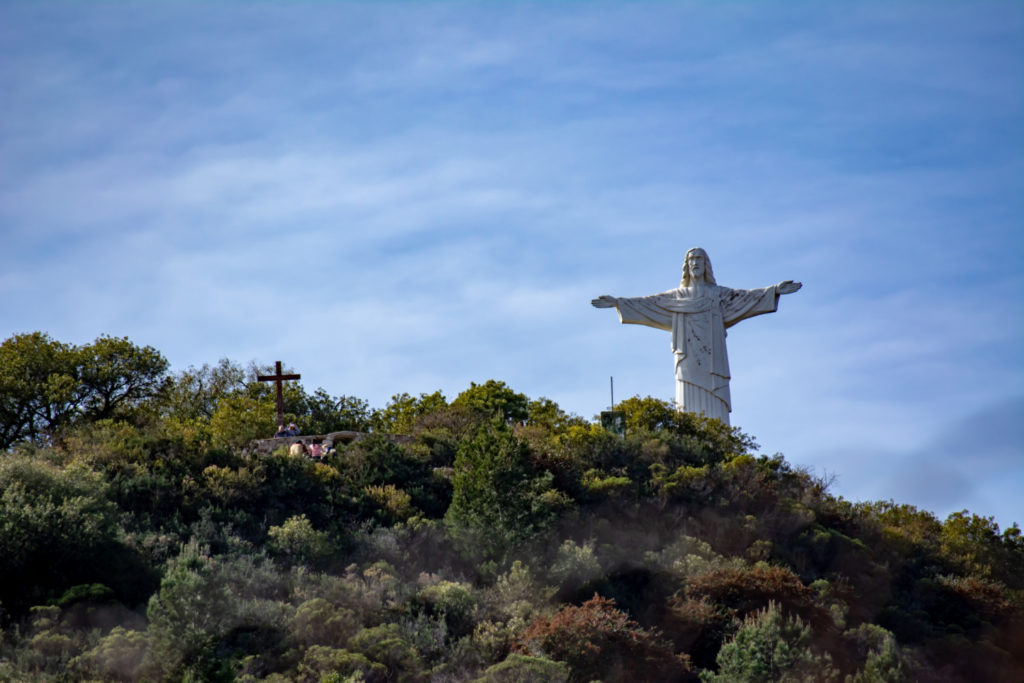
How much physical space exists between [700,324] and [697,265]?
169 centimetres

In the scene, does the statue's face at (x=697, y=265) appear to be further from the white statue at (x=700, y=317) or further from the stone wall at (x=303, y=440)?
the stone wall at (x=303, y=440)

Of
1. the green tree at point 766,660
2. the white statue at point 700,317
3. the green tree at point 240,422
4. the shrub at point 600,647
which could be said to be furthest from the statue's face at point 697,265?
the shrub at point 600,647

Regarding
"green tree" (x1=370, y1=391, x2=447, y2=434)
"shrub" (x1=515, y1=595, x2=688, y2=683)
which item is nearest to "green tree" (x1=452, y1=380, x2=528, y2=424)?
"green tree" (x1=370, y1=391, x2=447, y2=434)

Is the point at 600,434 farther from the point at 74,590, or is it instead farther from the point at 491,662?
the point at 74,590

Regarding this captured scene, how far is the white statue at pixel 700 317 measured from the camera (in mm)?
31516

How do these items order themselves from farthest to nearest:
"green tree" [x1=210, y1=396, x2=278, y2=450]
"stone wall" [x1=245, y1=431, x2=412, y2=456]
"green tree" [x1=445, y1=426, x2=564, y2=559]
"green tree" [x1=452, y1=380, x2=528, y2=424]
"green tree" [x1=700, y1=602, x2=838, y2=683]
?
1. "green tree" [x1=452, y1=380, x2=528, y2=424]
2. "green tree" [x1=210, y1=396, x2=278, y2=450]
3. "stone wall" [x1=245, y1=431, x2=412, y2=456]
4. "green tree" [x1=445, y1=426, x2=564, y2=559]
5. "green tree" [x1=700, y1=602, x2=838, y2=683]

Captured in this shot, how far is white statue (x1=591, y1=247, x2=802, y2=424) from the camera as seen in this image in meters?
31.5

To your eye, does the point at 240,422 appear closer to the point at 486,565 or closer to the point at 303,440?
the point at 303,440

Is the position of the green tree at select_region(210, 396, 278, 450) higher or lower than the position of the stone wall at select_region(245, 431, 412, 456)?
higher

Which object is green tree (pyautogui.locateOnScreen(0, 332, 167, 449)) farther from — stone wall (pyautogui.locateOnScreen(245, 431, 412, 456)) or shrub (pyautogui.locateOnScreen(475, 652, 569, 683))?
shrub (pyautogui.locateOnScreen(475, 652, 569, 683))

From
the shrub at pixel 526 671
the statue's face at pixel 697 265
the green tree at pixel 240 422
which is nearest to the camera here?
the shrub at pixel 526 671

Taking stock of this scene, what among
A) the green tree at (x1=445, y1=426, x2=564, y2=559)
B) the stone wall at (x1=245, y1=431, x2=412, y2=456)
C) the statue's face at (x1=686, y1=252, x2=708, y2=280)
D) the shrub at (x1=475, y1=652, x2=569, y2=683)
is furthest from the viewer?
the statue's face at (x1=686, y1=252, x2=708, y2=280)

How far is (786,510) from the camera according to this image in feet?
88.1

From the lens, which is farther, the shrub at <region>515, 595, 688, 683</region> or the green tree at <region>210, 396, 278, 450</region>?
the green tree at <region>210, 396, 278, 450</region>
